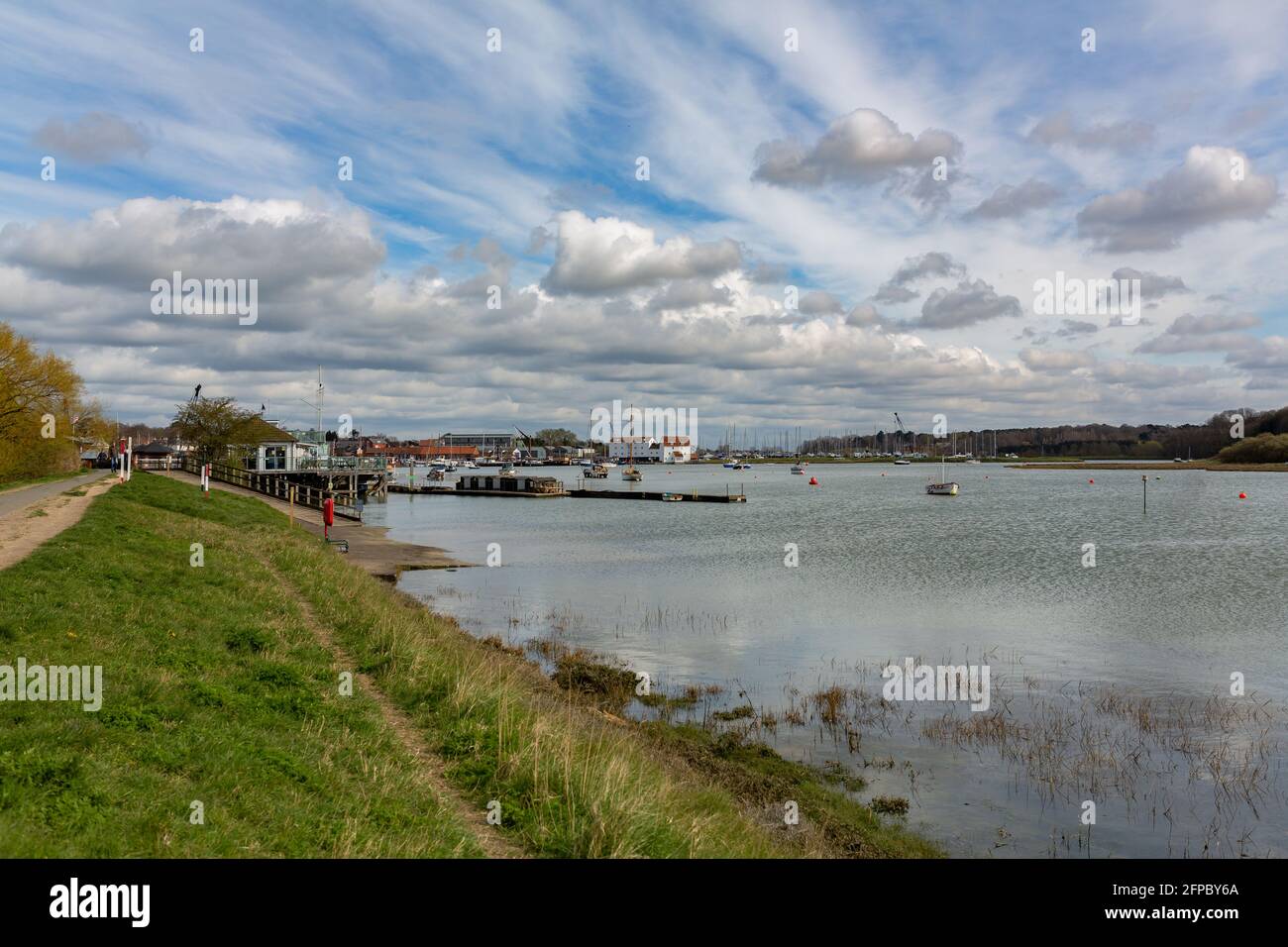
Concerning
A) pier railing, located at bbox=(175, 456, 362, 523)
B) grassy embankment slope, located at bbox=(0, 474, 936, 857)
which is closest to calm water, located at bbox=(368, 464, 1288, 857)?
grassy embankment slope, located at bbox=(0, 474, 936, 857)

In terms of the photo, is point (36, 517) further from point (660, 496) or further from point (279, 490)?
point (660, 496)

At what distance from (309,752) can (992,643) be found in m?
23.8

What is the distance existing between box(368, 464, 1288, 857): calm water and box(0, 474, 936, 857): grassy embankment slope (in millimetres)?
3024

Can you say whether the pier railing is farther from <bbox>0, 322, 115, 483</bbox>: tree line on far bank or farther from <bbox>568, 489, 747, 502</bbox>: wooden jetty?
<bbox>568, 489, 747, 502</bbox>: wooden jetty

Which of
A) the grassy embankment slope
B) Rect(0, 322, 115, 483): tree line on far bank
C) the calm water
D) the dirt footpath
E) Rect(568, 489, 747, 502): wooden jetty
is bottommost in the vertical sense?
the calm water

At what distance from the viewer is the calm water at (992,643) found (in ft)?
49.6

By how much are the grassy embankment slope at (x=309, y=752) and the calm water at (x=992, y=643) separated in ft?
9.92

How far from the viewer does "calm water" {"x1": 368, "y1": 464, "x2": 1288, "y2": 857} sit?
595 inches
